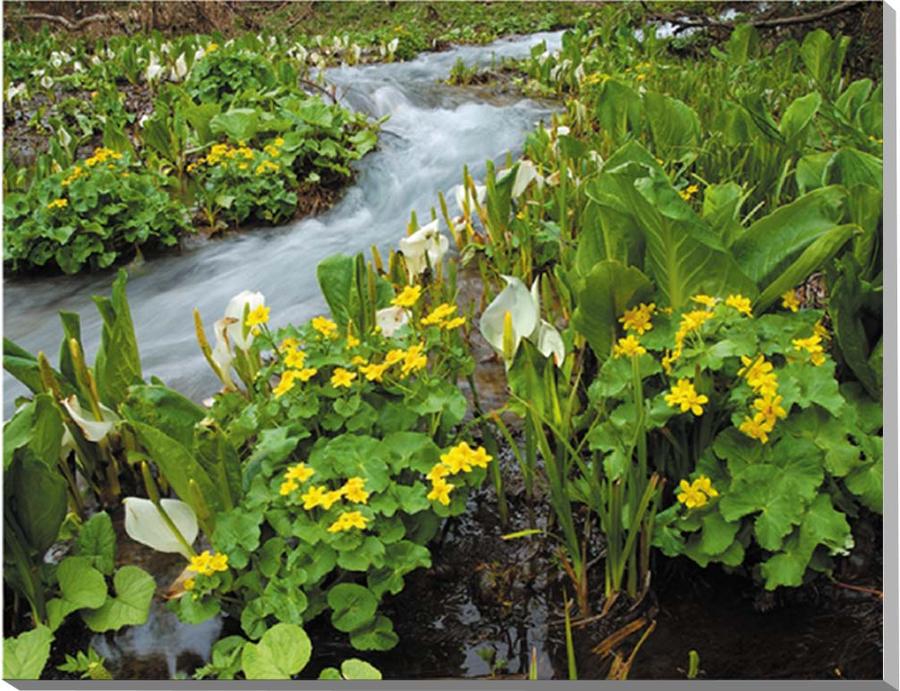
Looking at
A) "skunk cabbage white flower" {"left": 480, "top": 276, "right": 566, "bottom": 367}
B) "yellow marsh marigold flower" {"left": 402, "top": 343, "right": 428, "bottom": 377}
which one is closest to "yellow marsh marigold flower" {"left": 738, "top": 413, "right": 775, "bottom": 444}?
"skunk cabbage white flower" {"left": 480, "top": 276, "right": 566, "bottom": 367}

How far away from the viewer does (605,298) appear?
1.50 meters

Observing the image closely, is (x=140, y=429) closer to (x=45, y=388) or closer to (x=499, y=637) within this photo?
(x=45, y=388)

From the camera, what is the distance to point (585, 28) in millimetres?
6141

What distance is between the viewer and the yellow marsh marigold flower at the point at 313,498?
128 cm

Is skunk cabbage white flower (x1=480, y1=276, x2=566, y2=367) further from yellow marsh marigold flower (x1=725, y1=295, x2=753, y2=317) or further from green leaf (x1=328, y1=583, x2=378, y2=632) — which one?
green leaf (x1=328, y1=583, x2=378, y2=632)

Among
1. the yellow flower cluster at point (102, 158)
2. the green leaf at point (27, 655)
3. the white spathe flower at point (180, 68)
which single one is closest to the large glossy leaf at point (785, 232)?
the green leaf at point (27, 655)

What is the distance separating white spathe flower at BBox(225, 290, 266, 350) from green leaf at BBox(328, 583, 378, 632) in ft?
2.19

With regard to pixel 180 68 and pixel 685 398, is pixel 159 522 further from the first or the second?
pixel 180 68

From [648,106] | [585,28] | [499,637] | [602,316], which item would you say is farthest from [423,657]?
[585,28]

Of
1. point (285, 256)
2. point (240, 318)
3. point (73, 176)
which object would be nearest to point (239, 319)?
point (240, 318)

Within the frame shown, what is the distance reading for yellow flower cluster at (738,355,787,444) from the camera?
130 centimetres

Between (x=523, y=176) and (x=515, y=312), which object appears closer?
(x=515, y=312)

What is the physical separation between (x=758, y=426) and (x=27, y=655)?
3.66 ft

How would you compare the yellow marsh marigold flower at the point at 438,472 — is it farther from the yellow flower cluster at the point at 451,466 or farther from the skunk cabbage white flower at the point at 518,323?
the skunk cabbage white flower at the point at 518,323
